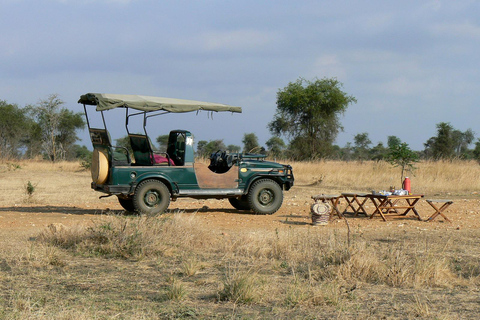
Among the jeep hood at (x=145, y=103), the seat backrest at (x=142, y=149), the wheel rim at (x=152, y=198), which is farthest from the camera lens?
the seat backrest at (x=142, y=149)

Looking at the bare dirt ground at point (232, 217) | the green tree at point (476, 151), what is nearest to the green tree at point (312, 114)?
the green tree at point (476, 151)

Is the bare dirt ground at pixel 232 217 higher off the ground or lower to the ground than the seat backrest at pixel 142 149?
lower

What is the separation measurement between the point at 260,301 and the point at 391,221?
6730 millimetres

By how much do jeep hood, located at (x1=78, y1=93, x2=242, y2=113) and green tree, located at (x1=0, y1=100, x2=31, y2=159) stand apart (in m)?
34.9

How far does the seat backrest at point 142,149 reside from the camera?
11.7 meters

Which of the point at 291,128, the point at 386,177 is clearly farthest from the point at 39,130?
the point at 386,177

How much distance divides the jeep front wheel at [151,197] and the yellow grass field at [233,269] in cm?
103

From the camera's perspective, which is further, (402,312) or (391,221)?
(391,221)

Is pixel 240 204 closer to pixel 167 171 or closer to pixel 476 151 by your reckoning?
pixel 167 171

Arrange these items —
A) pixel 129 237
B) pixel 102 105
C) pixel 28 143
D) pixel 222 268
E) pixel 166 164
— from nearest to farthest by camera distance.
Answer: pixel 222 268, pixel 129 237, pixel 102 105, pixel 166 164, pixel 28 143

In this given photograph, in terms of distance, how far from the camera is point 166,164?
11.9 m

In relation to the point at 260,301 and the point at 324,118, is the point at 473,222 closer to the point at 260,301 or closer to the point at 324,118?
the point at 260,301

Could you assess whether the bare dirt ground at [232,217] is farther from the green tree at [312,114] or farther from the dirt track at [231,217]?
the green tree at [312,114]

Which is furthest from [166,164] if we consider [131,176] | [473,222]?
[473,222]
